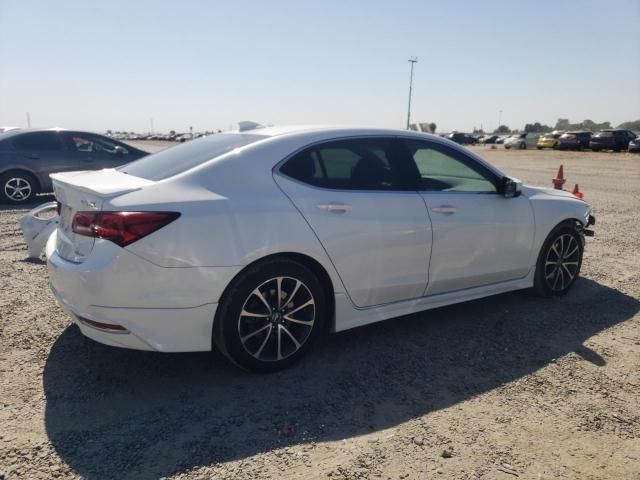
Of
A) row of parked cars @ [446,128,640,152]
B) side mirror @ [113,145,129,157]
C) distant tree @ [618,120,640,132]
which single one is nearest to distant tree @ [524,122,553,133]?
distant tree @ [618,120,640,132]

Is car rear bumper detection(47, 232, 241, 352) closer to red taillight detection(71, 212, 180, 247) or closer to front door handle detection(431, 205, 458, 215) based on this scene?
red taillight detection(71, 212, 180, 247)

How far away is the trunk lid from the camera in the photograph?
2945 millimetres

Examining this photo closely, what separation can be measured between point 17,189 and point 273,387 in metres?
8.64

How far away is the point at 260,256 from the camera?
10.1 ft

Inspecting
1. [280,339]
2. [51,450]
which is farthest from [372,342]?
[51,450]

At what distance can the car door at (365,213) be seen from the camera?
3.34 m

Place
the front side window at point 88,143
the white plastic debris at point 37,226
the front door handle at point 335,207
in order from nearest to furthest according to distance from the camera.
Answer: the front door handle at point 335,207 < the white plastic debris at point 37,226 < the front side window at point 88,143

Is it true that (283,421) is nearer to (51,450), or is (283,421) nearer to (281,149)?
(51,450)

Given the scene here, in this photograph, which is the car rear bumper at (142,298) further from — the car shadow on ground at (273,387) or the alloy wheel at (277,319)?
the car shadow on ground at (273,387)

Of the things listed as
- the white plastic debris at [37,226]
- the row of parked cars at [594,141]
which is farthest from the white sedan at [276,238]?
the row of parked cars at [594,141]

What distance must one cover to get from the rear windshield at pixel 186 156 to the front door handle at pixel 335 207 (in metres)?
0.69

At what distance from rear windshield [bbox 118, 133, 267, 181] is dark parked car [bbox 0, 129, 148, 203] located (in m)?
6.77

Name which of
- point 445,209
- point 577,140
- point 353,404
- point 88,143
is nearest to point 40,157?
point 88,143

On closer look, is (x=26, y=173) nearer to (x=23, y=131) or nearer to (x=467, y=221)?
(x=23, y=131)
